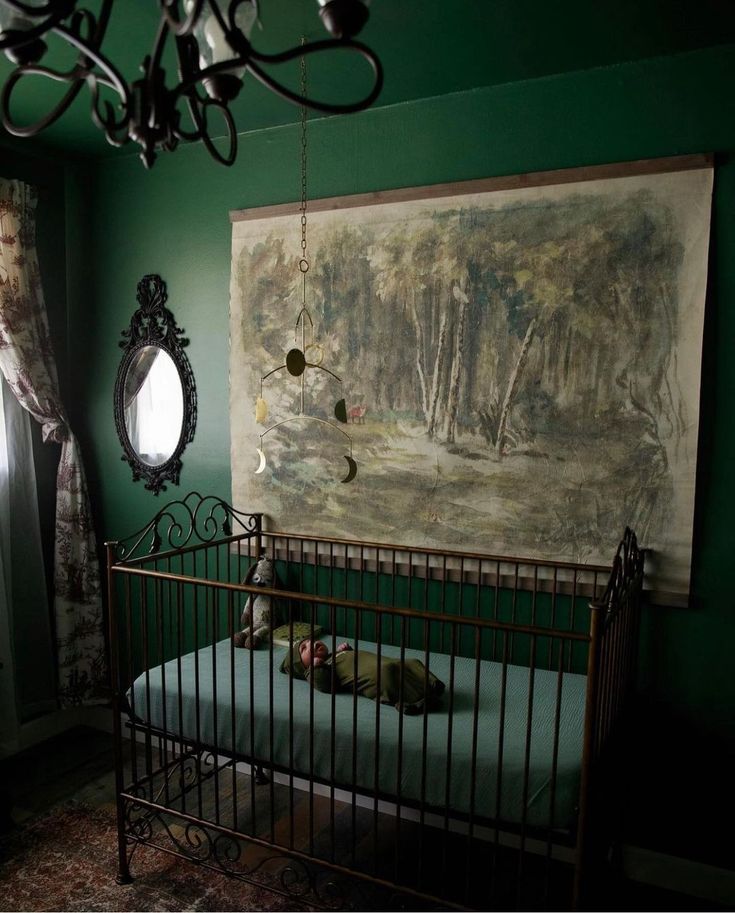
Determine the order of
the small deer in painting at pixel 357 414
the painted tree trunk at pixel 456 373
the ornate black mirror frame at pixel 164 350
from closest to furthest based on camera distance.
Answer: the painted tree trunk at pixel 456 373 → the small deer in painting at pixel 357 414 → the ornate black mirror frame at pixel 164 350

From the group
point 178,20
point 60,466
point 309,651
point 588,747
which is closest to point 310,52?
point 178,20

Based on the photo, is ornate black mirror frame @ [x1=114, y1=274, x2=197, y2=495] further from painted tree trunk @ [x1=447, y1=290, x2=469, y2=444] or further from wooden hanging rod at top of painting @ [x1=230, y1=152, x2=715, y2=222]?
painted tree trunk @ [x1=447, y1=290, x2=469, y2=444]

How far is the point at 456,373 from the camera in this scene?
8.78 feet

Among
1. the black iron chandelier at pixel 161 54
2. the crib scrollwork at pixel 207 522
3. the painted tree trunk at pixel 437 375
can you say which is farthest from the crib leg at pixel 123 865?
the black iron chandelier at pixel 161 54

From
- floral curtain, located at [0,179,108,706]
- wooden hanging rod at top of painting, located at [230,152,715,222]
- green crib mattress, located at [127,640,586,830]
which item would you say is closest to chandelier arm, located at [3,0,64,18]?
green crib mattress, located at [127,640,586,830]

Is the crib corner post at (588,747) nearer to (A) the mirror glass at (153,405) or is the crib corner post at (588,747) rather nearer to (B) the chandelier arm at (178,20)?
(B) the chandelier arm at (178,20)

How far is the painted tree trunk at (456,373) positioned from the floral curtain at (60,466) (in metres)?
1.82

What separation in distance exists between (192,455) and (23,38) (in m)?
2.30

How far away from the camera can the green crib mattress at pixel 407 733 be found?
183 centimetres

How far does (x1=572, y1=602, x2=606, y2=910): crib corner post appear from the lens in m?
1.64

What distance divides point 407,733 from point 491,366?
133 centimetres

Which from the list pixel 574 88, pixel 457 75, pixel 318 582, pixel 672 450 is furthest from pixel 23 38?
pixel 318 582

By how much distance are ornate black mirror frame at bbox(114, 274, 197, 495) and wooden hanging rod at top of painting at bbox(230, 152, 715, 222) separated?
0.57 metres

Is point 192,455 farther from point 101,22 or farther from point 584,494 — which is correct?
point 101,22
